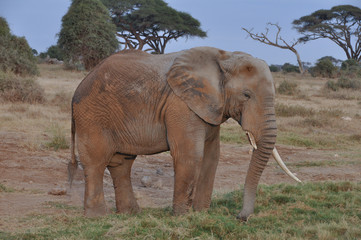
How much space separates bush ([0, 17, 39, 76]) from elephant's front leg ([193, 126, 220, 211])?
15037 millimetres

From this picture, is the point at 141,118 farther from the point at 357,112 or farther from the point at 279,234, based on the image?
the point at 357,112

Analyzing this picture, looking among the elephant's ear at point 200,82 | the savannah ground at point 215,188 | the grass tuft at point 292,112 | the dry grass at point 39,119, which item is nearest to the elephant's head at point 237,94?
the elephant's ear at point 200,82

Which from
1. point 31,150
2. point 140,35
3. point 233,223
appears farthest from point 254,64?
point 140,35

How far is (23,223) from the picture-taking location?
474 cm

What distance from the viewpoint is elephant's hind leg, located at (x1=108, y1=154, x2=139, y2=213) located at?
5387mm

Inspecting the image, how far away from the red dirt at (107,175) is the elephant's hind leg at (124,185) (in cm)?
57

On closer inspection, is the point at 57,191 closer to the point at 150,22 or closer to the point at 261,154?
the point at 261,154

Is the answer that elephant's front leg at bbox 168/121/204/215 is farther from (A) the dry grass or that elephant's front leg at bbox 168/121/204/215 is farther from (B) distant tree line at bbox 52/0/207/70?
(B) distant tree line at bbox 52/0/207/70

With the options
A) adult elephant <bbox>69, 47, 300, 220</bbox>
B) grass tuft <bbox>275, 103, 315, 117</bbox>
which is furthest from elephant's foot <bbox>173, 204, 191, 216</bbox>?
grass tuft <bbox>275, 103, 315, 117</bbox>

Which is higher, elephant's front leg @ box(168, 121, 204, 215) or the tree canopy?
the tree canopy

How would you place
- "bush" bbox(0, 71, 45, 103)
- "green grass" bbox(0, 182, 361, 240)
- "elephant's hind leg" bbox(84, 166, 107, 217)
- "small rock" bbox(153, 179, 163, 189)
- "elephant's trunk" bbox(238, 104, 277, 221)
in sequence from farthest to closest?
"bush" bbox(0, 71, 45, 103) < "small rock" bbox(153, 179, 163, 189) < "elephant's hind leg" bbox(84, 166, 107, 217) < "elephant's trunk" bbox(238, 104, 277, 221) < "green grass" bbox(0, 182, 361, 240)

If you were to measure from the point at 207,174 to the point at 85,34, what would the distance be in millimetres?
24175

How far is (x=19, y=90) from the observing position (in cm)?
1403

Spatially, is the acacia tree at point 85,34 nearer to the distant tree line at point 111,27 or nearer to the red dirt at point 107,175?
the distant tree line at point 111,27
